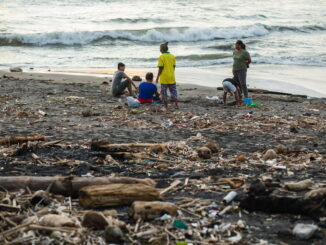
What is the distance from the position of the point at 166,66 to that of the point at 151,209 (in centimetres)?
778

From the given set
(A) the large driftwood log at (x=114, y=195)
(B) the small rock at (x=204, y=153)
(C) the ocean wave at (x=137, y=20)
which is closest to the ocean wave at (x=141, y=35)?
(C) the ocean wave at (x=137, y=20)

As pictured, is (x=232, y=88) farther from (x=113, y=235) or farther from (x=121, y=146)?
(x=113, y=235)

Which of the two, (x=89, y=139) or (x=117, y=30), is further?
(x=117, y=30)

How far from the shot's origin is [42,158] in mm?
6449

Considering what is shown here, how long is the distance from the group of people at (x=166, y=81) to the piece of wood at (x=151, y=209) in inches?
289

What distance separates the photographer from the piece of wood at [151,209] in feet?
14.3

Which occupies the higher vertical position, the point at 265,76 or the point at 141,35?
the point at 141,35

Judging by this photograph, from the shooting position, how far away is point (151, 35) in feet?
112

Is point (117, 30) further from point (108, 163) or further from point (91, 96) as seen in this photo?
point (108, 163)

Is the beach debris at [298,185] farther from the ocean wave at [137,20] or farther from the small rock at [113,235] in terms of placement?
the ocean wave at [137,20]

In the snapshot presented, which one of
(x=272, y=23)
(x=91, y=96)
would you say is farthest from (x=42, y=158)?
(x=272, y=23)

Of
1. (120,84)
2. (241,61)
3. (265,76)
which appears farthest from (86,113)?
(265,76)

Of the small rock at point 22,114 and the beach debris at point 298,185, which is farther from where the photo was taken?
the small rock at point 22,114

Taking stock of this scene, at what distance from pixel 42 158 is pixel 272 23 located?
36.2 m
